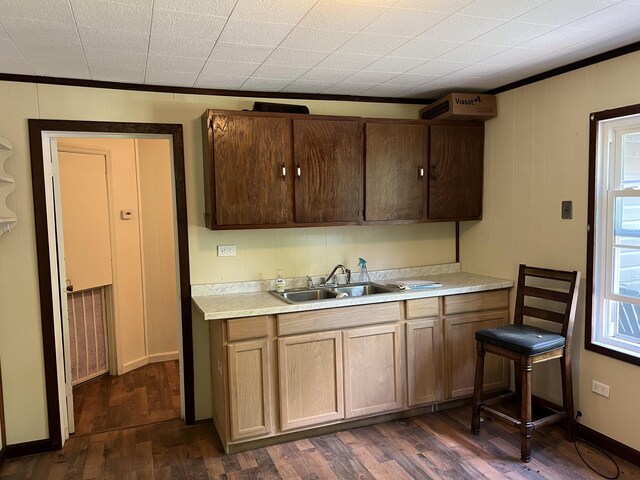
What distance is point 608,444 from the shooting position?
279 centimetres

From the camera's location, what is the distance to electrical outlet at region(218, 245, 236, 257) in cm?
331

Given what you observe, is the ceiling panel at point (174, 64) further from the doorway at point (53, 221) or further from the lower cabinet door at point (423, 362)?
the lower cabinet door at point (423, 362)

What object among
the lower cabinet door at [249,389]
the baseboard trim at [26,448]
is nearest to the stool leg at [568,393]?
the lower cabinet door at [249,389]

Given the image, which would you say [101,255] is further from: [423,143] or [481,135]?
[481,135]

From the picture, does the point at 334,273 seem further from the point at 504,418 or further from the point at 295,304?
the point at 504,418

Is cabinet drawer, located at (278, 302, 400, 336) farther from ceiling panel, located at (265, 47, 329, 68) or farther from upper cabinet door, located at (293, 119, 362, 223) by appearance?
ceiling panel, located at (265, 47, 329, 68)

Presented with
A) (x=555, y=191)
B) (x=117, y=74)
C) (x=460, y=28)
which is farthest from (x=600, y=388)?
→ (x=117, y=74)

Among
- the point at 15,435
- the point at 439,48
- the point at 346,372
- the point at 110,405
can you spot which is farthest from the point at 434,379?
the point at 15,435

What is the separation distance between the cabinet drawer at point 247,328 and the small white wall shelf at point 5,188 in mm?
1383

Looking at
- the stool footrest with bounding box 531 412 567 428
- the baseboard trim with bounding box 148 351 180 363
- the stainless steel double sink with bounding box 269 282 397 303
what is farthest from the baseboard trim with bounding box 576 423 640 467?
the baseboard trim with bounding box 148 351 180 363

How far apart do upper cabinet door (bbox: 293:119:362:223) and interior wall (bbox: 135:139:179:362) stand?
1776mm

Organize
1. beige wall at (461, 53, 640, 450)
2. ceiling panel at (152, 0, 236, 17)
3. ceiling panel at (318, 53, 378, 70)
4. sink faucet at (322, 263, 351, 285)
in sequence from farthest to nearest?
1. sink faucet at (322, 263, 351, 285)
2. beige wall at (461, 53, 640, 450)
3. ceiling panel at (318, 53, 378, 70)
4. ceiling panel at (152, 0, 236, 17)

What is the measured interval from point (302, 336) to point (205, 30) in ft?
5.85

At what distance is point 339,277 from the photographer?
361 cm
